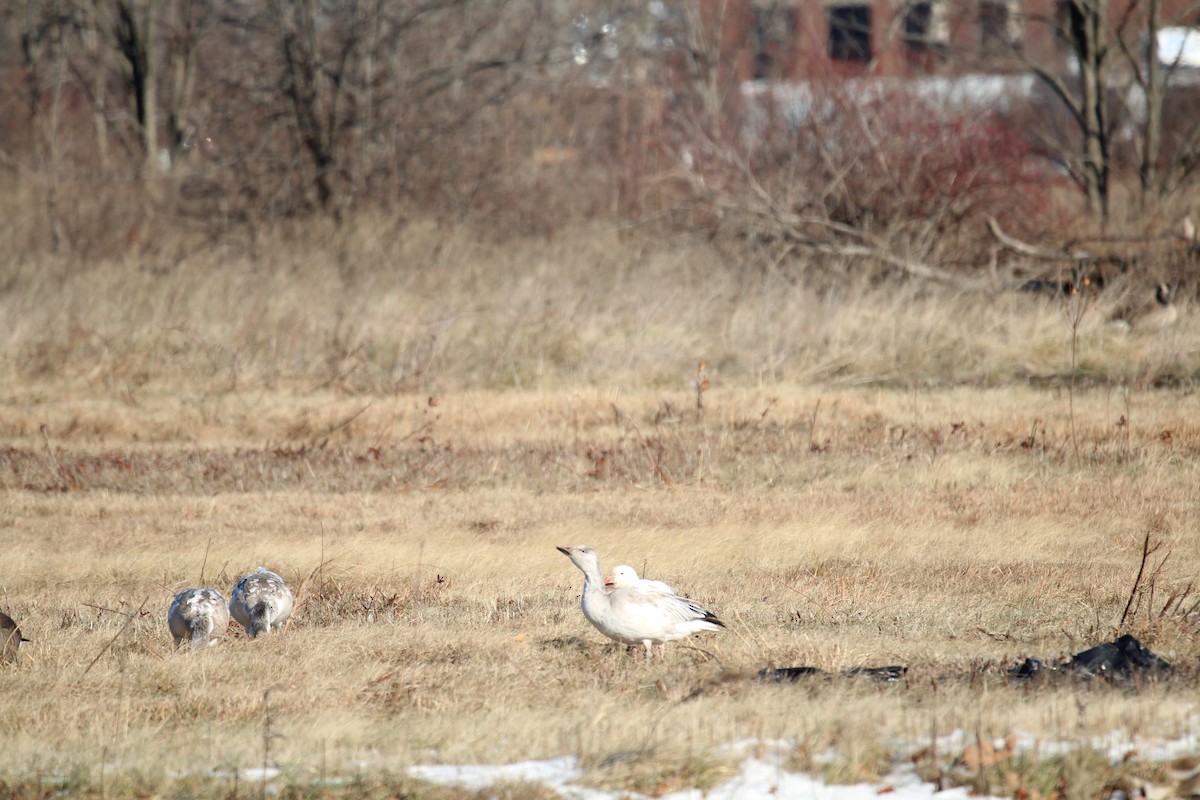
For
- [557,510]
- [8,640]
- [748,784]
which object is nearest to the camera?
[748,784]

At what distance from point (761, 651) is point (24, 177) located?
62.9ft

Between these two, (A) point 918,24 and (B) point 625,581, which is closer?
(B) point 625,581

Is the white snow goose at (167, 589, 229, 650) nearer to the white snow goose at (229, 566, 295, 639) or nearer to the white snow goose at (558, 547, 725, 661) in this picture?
the white snow goose at (229, 566, 295, 639)

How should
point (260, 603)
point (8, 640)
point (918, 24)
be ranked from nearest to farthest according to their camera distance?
point (8, 640) < point (260, 603) < point (918, 24)

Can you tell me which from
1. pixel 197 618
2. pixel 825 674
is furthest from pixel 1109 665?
pixel 197 618

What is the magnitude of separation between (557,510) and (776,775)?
16.4ft

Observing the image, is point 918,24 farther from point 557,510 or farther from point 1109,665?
point 1109,665

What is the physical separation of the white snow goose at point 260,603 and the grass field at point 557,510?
0.48 ft

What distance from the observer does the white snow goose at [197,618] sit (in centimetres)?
631

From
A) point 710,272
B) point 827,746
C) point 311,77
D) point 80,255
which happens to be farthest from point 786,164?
point 827,746

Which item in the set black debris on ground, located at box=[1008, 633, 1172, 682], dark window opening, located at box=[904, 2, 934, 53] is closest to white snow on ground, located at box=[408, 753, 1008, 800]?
black debris on ground, located at box=[1008, 633, 1172, 682]

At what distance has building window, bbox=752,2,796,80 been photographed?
32.6m

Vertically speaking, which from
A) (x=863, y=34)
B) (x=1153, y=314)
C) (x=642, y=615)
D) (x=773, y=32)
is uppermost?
(x=863, y=34)

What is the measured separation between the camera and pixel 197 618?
6309mm
